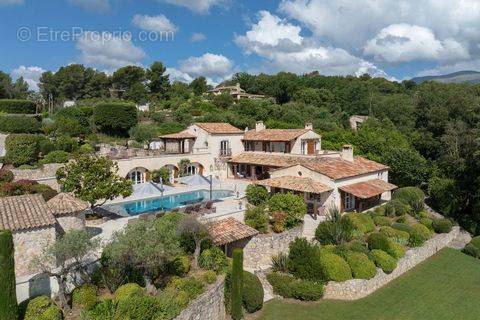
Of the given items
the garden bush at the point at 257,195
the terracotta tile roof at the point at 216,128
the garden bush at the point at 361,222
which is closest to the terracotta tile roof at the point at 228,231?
the garden bush at the point at 257,195

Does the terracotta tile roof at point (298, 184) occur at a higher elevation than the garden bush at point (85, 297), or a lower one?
higher

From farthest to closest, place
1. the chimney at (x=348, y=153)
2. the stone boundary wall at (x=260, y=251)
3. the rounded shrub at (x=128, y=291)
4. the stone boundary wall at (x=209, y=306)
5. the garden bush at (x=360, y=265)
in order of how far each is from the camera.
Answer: the chimney at (x=348, y=153), the stone boundary wall at (x=260, y=251), the garden bush at (x=360, y=265), the stone boundary wall at (x=209, y=306), the rounded shrub at (x=128, y=291)

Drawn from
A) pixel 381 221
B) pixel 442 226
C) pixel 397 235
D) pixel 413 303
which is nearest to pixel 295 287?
pixel 413 303

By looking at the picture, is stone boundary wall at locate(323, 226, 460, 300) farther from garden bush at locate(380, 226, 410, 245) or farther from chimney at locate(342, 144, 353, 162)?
chimney at locate(342, 144, 353, 162)

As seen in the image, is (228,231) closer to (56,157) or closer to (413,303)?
(413,303)

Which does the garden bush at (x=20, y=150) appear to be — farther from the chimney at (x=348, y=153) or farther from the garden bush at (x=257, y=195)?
the chimney at (x=348, y=153)

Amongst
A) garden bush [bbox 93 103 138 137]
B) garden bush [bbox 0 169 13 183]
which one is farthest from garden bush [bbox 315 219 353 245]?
garden bush [bbox 93 103 138 137]
